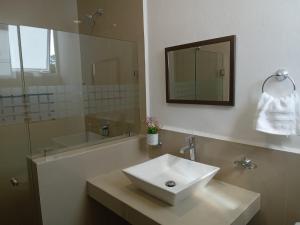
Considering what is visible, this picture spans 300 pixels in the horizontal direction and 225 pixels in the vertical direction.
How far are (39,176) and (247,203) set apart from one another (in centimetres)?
129

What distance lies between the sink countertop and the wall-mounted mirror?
59 centimetres

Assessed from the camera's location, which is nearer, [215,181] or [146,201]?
[146,201]

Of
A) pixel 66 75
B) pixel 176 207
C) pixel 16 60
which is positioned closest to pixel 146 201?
pixel 176 207

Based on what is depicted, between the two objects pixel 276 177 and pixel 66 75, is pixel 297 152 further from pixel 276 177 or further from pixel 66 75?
pixel 66 75

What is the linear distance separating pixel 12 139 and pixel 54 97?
0.71 meters

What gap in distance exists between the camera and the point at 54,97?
1.89m

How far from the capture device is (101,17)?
2436 mm

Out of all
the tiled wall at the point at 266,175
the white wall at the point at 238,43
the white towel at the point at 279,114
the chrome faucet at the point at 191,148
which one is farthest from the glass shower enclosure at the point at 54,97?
the white towel at the point at 279,114

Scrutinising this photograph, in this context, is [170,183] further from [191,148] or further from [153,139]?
[153,139]

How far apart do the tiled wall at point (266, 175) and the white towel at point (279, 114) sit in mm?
156

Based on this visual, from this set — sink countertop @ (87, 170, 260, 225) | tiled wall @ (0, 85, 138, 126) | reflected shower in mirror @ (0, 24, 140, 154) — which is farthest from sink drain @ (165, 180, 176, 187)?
tiled wall @ (0, 85, 138, 126)

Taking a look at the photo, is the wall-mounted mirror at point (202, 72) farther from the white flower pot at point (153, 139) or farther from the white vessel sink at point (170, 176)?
the white vessel sink at point (170, 176)

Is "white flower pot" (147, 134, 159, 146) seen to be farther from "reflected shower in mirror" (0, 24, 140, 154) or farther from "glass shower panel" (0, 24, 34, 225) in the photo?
"glass shower panel" (0, 24, 34, 225)

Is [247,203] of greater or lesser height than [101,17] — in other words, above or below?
below
